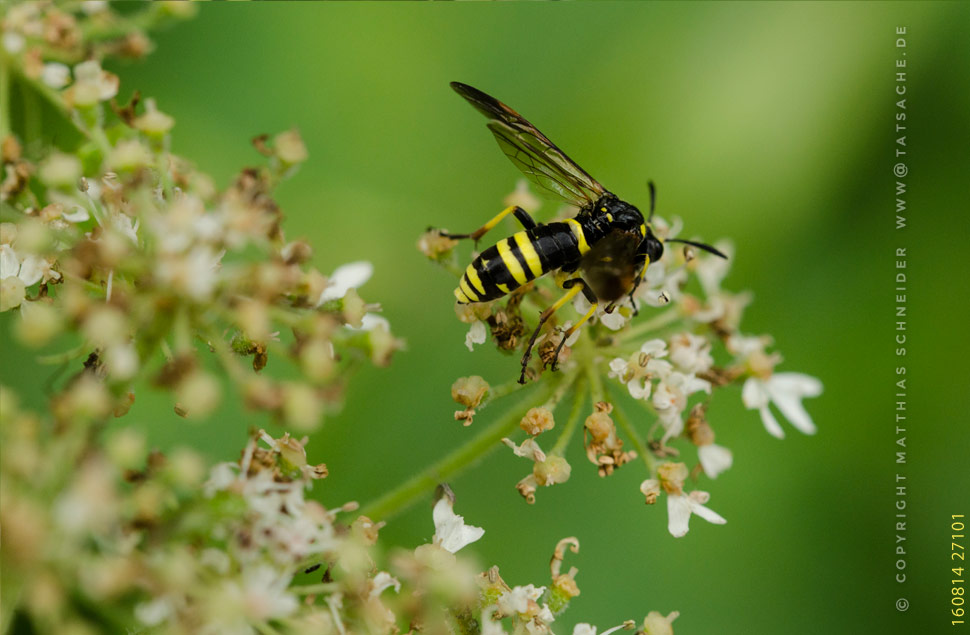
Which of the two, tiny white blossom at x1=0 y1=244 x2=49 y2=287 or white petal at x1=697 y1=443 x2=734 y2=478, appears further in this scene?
white petal at x1=697 y1=443 x2=734 y2=478

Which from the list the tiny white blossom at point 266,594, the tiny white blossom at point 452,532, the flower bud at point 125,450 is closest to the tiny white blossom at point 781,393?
the tiny white blossom at point 452,532

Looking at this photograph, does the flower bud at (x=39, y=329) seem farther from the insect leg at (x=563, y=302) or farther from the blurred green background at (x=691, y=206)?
the blurred green background at (x=691, y=206)

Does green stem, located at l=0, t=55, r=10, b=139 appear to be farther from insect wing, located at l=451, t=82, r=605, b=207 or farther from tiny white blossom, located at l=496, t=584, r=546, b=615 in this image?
tiny white blossom, located at l=496, t=584, r=546, b=615

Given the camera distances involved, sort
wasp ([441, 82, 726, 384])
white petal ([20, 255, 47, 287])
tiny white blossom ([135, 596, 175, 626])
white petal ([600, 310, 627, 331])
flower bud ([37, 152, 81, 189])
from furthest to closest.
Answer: white petal ([600, 310, 627, 331])
wasp ([441, 82, 726, 384])
white petal ([20, 255, 47, 287])
flower bud ([37, 152, 81, 189])
tiny white blossom ([135, 596, 175, 626])

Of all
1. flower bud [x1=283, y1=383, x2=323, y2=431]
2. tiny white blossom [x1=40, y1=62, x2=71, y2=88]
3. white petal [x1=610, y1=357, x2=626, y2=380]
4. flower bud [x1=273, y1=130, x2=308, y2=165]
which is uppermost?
flower bud [x1=273, y1=130, x2=308, y2=165]

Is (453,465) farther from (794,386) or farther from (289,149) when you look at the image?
(794,386)

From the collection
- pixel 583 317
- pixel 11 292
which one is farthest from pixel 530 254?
pixel 11 292

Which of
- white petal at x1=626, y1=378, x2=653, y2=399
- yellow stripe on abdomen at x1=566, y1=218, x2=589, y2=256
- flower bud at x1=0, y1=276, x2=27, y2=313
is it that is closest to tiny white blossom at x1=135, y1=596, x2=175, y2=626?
flower bud at x1=0, y1=276, x2=27, y2=313
